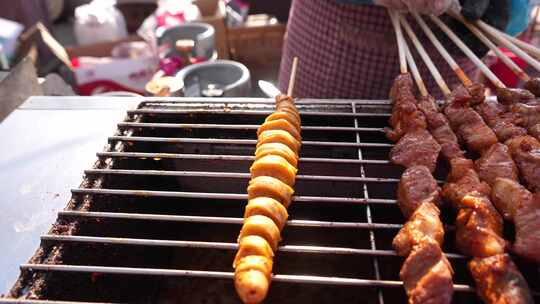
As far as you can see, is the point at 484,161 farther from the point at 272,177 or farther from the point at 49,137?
the point at 49,137

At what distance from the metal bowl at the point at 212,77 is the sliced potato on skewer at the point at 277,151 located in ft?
5.60

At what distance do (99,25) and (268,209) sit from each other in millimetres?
6692

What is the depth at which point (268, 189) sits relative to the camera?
209 cm

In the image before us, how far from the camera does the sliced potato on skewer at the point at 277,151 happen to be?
228cm

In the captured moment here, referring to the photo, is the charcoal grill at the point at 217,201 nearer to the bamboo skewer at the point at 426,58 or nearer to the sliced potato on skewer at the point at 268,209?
the sliced potato on skewer at the point at 268,209

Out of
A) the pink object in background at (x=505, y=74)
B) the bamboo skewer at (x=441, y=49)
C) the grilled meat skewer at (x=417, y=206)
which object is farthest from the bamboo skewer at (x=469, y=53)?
the pink object in background at (x=505, y=74)

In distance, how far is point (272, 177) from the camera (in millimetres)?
2193

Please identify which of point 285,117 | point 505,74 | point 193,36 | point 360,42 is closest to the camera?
point 285,117

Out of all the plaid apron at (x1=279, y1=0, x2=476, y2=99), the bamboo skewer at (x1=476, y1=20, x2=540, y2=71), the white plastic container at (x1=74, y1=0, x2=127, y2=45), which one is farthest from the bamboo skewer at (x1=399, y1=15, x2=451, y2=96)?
the white plastic container at (x1=74, y1=0, x2=127, y2=45)

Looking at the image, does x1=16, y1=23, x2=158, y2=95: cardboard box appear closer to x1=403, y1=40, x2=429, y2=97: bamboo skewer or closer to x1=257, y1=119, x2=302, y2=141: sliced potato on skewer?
x1=257, y1=119, x2=302, y2=141: sliced potato on skewer

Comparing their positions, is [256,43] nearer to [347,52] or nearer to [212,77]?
[212,77]

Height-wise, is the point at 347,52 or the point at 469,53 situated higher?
the point at 469,53

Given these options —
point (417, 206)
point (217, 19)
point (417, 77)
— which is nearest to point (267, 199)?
point (417, 206)

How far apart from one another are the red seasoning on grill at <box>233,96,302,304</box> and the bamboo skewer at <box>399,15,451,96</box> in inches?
36.1
